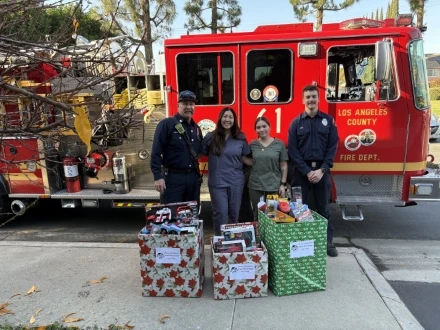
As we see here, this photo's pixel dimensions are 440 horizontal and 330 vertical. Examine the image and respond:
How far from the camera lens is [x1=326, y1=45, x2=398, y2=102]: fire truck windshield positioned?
13.4 ft

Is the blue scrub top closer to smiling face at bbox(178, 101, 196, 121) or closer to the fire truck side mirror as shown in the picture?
smiling face at bbox(178, 101, 196, 121)

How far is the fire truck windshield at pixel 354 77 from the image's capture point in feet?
13.4

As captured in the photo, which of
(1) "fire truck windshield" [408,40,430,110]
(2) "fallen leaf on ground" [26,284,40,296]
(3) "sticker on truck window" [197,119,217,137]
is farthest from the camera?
(3) "sticker on truck window" [197,119,217,137]

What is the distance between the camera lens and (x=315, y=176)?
365 centimetres

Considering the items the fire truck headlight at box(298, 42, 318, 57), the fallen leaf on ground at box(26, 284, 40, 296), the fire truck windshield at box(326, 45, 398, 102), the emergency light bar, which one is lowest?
the fallen leaf on ground at box(26, 284, 40, 296)

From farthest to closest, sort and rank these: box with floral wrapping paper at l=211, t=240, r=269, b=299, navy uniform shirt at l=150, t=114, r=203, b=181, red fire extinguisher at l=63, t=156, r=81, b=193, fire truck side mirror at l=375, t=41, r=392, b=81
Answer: red fire extinguisher at l=63, t=156, r=81, b=193, fire truck side mirror at l=375, t=41, r=392, b=81, navy uniform shirt at l=150, t=114, r=203, b=181, box with floral wrapping paper at l=211, t=240, r=269, b=299

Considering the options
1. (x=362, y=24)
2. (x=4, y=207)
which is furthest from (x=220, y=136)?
(x=4, y=207)

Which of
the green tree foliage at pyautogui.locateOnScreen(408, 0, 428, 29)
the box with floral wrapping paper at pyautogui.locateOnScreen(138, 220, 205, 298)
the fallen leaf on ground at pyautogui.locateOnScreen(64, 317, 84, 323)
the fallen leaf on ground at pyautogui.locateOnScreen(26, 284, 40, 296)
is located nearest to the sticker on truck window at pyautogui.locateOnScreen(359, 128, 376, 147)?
the box with floral wrapping paper at pyautogui.locateOnScreen(138, 220, 205, 298)

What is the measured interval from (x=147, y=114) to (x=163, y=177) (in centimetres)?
130

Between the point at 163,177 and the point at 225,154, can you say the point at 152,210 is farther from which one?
the point at 225,154

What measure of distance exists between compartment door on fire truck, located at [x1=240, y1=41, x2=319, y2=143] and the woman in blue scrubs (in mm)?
819

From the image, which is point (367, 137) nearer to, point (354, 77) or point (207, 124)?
point (354, 77)

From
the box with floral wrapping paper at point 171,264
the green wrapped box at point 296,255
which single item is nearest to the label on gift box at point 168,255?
the box with floral wrapping paper at point 171,264

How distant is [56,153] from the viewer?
488 centimetres
